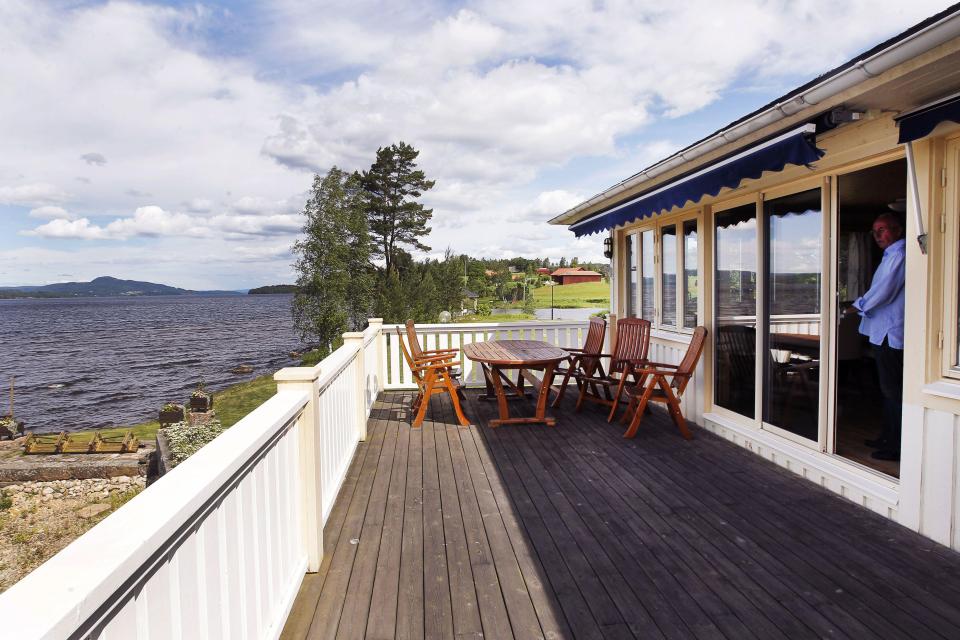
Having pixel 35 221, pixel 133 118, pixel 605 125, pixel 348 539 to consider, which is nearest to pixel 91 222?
pixel 35 221

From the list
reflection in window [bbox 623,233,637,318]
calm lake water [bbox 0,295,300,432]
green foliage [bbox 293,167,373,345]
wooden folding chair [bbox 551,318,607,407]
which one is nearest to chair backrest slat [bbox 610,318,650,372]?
wooden folding chair [bbox 551,318,607,407]

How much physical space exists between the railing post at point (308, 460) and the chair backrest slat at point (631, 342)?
3403 mm

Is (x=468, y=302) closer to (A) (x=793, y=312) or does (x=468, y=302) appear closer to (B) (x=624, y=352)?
(B) (x=624, y=352)

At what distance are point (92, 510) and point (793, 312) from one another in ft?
55.9

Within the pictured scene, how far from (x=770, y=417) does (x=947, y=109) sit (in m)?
2.38

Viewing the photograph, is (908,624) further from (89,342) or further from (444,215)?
(89,342)

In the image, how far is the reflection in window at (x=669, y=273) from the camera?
5539mm

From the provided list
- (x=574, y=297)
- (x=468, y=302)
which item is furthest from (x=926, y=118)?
(x=574, y=297)

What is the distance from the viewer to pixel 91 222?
71.4 meters

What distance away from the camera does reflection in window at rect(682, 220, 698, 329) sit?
17.0 feet

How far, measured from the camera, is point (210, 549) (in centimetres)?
140

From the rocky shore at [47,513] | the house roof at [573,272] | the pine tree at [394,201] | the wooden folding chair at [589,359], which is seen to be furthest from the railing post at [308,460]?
the house roof at [573,272]

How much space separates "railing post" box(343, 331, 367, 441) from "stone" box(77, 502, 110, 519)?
13358 mm

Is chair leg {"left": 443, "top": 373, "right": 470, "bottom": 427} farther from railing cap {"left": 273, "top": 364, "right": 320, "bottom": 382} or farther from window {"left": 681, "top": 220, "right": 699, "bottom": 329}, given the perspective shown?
railing cap {"left": 273, "top": 364, "right": 320, "bottom": 382}
